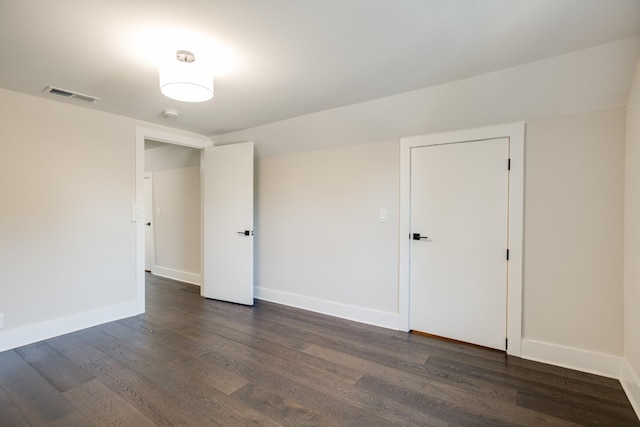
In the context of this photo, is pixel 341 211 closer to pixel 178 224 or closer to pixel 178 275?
pixel 178 224

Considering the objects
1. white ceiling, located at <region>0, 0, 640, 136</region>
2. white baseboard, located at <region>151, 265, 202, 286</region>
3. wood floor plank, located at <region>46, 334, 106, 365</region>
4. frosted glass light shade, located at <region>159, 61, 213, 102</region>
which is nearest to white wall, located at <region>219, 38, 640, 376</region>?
white ceiling, located at <region>0, 0, 640, 136</region>

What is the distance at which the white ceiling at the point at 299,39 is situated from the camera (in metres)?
1.57

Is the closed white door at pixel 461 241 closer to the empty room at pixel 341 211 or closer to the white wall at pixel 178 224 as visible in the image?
the empty room at pixel 341 211

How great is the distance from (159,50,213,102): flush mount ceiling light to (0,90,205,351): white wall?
5.69 ft

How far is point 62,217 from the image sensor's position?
2.92m

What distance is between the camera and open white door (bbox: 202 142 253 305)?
3844 millimetres

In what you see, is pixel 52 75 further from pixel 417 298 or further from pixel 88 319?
pixel 417 298

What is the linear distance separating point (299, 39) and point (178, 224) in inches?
163

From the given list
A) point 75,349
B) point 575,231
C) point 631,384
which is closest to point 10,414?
point 75,349

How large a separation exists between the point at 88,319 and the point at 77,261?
62cm

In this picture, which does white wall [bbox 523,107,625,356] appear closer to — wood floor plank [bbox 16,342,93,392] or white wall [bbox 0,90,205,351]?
wood floor plank [bbox 16,342,93,392]

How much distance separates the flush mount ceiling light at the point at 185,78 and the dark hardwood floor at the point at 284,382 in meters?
2.03

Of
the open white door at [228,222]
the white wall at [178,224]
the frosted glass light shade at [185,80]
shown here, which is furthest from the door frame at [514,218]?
the white wall at [178,224]

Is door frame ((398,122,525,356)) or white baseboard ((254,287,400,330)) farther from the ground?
door frame ((398,122,525,356))
